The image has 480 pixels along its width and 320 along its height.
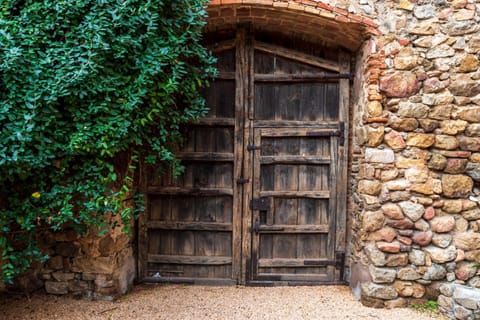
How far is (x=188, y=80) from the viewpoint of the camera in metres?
2.40

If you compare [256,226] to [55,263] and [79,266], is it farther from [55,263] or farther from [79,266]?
[55,263]

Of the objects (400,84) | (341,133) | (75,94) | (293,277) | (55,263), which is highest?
(400,84)

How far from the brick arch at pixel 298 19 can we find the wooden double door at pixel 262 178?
163 mm

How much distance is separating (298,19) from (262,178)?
1458 millimetres

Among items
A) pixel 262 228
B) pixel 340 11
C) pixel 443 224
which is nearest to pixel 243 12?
pixel 340 11

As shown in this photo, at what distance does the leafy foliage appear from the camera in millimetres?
2025

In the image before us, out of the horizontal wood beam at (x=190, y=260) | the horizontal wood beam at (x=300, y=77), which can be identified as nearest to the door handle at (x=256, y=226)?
the horizontal wood beam at (x=190, y=260)

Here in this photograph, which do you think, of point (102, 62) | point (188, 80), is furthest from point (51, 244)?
point (188, 80)

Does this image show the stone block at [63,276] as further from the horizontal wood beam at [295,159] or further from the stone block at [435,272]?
the stone block at [435,272]

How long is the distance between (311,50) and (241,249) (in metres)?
2.03

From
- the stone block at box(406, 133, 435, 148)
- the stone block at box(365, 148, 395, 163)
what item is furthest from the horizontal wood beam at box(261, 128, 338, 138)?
the stone block at box(406, 133, 435, 148)

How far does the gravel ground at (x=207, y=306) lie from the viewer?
241cm

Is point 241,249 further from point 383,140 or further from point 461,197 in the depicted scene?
point 461,197

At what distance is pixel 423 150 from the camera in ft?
8.33
